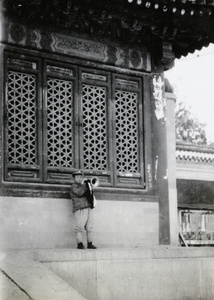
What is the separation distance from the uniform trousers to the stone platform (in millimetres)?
817

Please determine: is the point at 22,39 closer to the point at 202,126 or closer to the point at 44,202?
the point at 44,202

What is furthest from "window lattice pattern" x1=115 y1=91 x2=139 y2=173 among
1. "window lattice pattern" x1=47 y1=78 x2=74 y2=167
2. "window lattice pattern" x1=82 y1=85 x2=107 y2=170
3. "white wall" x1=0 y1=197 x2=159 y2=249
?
"window lattice pattern" x1=47 y1=78 x2=74 y2=167

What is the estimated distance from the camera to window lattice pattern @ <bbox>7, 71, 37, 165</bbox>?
9.78m

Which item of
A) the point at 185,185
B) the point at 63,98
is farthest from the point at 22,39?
the point at 185,185

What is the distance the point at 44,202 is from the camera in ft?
32.2

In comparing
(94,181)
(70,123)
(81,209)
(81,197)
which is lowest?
(81,209)

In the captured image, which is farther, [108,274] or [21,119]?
[21,119]

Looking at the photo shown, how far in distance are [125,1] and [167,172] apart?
3.73 m

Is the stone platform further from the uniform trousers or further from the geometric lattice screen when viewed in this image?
the geometric lattice screen

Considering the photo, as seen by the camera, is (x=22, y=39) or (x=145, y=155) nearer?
(x=22, y=39)

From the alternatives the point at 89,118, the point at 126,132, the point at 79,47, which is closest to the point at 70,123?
the point at 89,118

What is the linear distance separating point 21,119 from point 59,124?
0.80 meters

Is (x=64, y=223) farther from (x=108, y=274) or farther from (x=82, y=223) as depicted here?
(x=108, y=274)

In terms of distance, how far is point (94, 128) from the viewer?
35.4 ft
